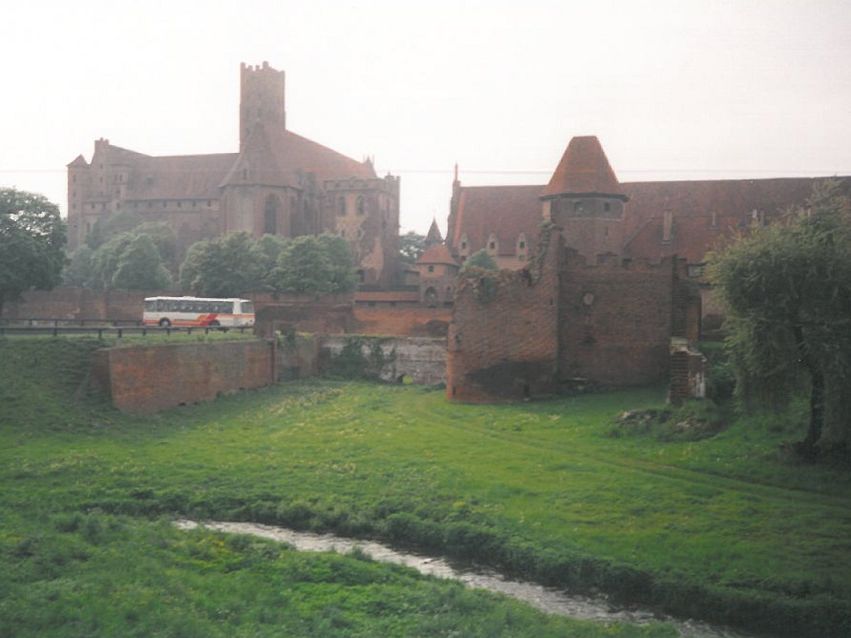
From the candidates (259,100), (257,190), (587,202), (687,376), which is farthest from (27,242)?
(259,100)

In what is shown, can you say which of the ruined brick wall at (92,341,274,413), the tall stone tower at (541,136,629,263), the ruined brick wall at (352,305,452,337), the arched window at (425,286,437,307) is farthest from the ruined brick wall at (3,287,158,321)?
the tall stone tower at (541,136,629,263)

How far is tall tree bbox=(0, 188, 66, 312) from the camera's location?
50.1 meters

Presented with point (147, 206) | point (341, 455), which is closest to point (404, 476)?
point (341, 455)

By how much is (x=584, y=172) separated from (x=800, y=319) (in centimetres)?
3135

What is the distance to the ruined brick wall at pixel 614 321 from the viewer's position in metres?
34.7

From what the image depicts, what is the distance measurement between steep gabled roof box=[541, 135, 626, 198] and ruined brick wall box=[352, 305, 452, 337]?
31.2 ft

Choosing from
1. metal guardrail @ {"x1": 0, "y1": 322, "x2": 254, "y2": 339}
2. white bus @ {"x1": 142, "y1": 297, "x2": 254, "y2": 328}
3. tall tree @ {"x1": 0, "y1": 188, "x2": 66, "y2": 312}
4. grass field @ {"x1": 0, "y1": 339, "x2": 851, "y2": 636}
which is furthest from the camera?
white bus @ {"x1": 142, "y1": 297, "x2": 254, "y2": 328}

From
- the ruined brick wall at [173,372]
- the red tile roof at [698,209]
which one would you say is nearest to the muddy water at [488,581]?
the ruined brick wall at [173,372]

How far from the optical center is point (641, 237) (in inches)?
2451

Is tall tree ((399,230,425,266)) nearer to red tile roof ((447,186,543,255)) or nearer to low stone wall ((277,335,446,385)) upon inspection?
red tile roof ((447,186,543,255))

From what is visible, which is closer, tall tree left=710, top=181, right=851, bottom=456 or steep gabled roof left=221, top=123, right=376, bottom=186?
tall tree left=710, top=181, right=851, bottom=456

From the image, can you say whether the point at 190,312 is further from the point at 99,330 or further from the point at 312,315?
the point at 99,330

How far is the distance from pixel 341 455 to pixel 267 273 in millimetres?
38933

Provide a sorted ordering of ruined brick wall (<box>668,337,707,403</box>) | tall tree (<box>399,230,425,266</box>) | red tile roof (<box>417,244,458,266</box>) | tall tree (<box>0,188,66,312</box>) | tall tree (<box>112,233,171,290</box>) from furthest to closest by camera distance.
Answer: tall tree (<box>399,230,425,266</box>), red tile roof (<box>417,244,458,266</box>), tall tree (<box>112,233,171,290</box>), tall tree (<box>0,188,66,312</box>), ruined brick wall (<box>668,337,707,403</box>)
